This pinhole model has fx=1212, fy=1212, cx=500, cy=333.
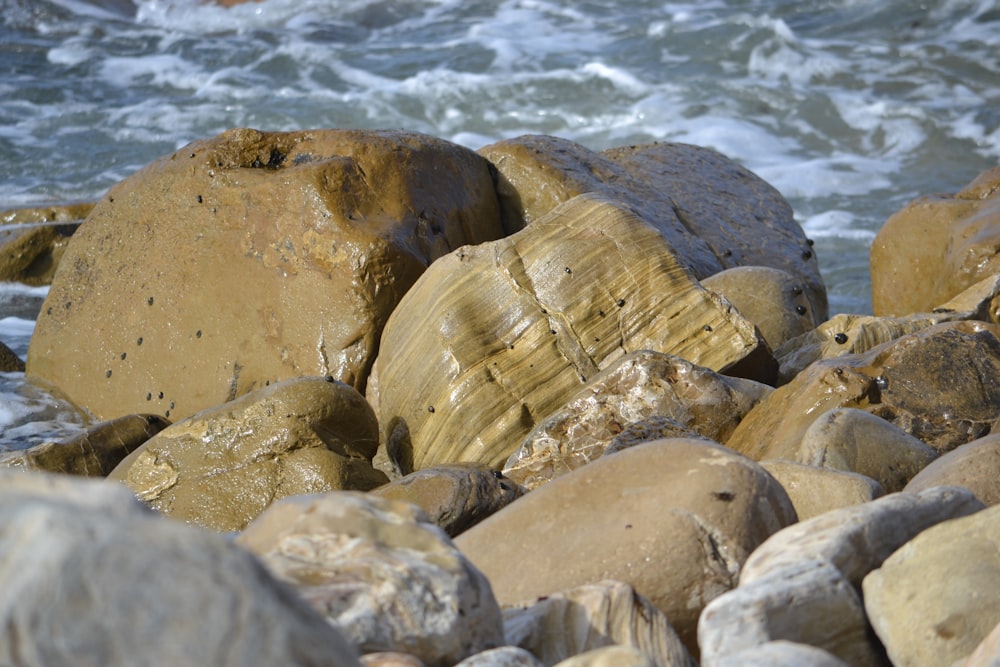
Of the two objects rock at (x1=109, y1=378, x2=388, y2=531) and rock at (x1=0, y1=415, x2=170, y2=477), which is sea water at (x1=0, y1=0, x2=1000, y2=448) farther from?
rock at (x1=109, y1=378, x2=388, y2=531)

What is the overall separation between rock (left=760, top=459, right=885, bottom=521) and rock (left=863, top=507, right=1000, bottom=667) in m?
0.57

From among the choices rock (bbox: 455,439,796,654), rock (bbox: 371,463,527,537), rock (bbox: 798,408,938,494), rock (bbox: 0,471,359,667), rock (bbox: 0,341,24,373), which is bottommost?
rock (bbox: 0,341,24,373)

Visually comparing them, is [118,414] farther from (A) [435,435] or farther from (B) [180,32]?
(B) [180,32]

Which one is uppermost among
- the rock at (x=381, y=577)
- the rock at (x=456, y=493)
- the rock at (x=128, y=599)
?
the rock at (x=128, y=599)

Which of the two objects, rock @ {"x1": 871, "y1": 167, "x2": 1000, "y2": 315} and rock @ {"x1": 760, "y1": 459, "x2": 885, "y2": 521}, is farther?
rock @ {"x1": 871, "y1": 167, "x2": 1000, "y2": 315}

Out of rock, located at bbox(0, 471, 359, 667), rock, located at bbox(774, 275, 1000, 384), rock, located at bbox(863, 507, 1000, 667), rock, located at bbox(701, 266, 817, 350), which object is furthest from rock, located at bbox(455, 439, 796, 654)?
rock, located at bbox(701, 266, 817, 350)

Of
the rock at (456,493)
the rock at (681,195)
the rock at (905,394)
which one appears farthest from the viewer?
the rock at (681,195)

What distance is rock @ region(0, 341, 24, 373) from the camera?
261 inches

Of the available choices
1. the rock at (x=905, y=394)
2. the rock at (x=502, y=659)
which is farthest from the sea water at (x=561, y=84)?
the rock at (x=502, y=659)

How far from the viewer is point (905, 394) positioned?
13.7 feet

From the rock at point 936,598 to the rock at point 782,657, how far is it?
0.47 m

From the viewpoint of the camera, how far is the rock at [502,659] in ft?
6.86

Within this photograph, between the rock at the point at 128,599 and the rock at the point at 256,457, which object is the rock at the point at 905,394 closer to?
the rock at the point at 256,457

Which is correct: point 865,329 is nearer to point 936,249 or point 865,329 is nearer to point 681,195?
point 936,249
